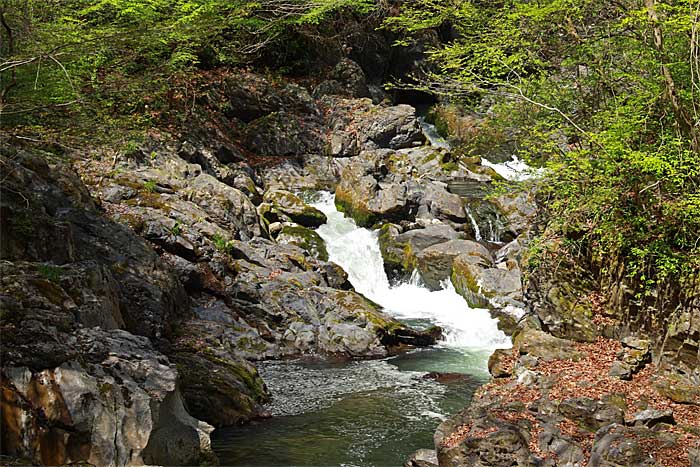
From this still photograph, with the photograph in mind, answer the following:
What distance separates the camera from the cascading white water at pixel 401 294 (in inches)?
552

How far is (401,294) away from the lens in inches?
676

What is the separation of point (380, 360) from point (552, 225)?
16.0ft

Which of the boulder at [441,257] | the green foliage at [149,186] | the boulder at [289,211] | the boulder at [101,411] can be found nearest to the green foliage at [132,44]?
the green foliage at [149,186]

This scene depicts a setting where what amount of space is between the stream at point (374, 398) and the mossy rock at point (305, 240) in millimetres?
2717

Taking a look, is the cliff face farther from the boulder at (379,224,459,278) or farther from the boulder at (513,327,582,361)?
the boulder at (513,327,582,361)

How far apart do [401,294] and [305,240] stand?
349 cm

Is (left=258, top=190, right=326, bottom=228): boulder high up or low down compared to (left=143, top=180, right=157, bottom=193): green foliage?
down

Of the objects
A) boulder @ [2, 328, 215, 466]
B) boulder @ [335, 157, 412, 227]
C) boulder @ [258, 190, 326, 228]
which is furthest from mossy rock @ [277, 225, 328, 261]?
Result: boulder @ [2, 328, 215, 466]

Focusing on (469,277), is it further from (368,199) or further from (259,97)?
(259,97)

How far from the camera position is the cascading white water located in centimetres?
1402

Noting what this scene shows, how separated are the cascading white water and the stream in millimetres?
40

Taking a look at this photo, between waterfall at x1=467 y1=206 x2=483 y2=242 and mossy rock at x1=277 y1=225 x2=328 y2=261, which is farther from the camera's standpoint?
waterfall at x1=467 y1=206 x2=483 y2=242

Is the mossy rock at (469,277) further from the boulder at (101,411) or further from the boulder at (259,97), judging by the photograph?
the boulder at (259,97)

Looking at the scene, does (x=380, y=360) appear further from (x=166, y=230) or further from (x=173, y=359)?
(x=166, y=230)
